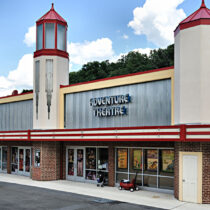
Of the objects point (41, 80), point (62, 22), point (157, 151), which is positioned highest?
point (62, 22)

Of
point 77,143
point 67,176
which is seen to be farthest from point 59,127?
point 67,176

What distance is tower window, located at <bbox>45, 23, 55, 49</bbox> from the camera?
24.7 m

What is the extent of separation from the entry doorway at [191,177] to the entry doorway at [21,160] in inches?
588

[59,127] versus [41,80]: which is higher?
[41,80]

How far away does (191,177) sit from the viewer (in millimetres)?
15766

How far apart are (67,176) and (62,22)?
11.8 meters

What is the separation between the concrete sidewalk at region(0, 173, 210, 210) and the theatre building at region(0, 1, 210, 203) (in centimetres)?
65

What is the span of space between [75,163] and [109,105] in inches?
212

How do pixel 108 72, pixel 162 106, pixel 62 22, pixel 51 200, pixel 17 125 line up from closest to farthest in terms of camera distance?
pixel 51 200
pixel 162 106
pixel 62 22
pixel 17 125
pixel 108 72

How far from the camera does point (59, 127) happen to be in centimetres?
2434

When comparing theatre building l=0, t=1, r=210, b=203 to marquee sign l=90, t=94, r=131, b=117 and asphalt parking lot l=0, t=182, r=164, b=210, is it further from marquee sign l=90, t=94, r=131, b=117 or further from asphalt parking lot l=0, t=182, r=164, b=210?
asphalt parking lot l=0, t=182, r=164, b=210

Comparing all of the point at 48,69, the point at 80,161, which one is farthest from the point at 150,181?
the point at 48,69

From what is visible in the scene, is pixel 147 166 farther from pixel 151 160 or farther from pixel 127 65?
pixel 127 65

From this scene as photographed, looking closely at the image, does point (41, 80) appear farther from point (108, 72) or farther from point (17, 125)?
point (108, 72)
